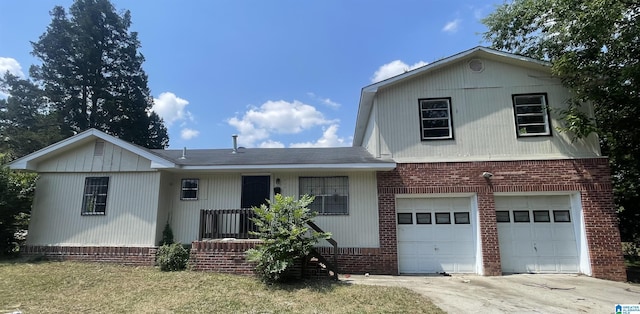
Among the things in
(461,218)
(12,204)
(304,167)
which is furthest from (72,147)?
(461,218)

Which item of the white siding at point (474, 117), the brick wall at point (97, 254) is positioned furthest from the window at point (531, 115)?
the brick wall at point (97, 254)

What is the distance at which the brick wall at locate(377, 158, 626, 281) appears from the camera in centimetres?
972

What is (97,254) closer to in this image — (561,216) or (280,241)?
(280,241)

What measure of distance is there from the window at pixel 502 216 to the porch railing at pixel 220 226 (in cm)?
737

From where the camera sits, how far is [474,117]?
10.7 m

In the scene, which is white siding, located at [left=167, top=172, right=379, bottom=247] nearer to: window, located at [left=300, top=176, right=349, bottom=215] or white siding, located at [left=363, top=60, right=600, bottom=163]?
window, located at [left=300, top=176, right=349, bottom=215]

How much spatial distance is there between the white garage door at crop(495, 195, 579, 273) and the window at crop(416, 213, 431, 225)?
2.07m

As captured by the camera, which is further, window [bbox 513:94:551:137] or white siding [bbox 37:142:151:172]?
white siding [bbox 37:142:151:172]

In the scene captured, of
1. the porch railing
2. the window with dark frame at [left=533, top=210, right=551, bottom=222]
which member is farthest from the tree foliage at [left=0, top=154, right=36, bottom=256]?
the window with dark frame at [left=533, top=210, right=551, bottom=222]

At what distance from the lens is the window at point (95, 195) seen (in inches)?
418

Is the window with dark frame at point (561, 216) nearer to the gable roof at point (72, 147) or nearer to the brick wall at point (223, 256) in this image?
the brick wall at point (223, 256)

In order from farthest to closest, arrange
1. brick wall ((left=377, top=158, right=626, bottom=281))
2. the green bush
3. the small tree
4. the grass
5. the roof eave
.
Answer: the roof eave → brick wall ((left=377, top=158, right=626, bottom=281)) → the green bush → the small tree → the grass

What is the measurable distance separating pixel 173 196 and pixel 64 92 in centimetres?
2701

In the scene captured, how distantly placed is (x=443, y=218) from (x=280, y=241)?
5.41 metres
